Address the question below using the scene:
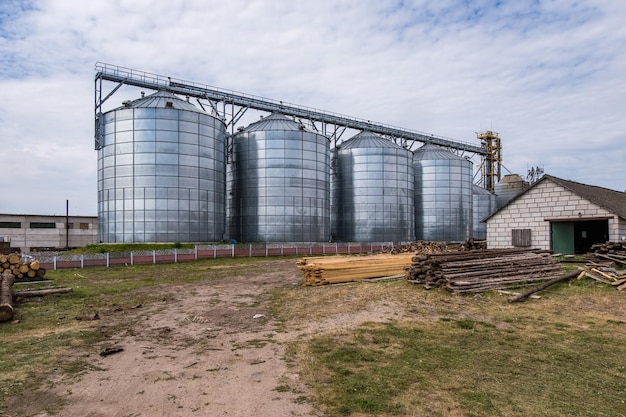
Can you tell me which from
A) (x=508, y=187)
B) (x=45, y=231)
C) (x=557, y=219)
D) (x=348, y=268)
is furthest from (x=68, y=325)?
(x=508, y=187)

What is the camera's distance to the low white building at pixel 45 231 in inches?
2340

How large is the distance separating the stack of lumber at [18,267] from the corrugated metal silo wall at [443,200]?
1768 inches

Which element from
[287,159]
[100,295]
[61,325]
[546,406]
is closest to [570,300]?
[546,406]

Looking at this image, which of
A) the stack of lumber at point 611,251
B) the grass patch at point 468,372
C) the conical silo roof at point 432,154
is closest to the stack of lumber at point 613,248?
the stack of lumber at point 611,251

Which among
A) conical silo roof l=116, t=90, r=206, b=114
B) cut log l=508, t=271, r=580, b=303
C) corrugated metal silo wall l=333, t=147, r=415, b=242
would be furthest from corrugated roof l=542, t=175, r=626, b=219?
conical silo roof l=116, t=90, r=206, b=114

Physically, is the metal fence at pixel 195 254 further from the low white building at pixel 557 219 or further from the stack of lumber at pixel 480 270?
the stack of lumber at pixel 480 270

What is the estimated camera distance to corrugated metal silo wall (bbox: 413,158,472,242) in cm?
5547

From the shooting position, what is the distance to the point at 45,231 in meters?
62.3

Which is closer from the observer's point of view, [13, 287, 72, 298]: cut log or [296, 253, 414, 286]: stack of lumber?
[13, 287, 72, 298]: cut log

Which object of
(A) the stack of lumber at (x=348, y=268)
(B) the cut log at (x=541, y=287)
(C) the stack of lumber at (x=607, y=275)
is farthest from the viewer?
(A) the stack of lumber at (x=348, y=268)

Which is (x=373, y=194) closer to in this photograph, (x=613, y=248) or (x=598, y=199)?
(x=598, y=199)

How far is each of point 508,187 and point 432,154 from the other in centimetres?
1952

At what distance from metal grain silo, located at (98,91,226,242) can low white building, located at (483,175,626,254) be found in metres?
25.5

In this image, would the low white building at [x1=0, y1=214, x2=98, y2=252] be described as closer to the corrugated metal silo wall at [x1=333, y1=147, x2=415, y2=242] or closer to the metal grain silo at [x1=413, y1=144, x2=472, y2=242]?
the corrugated metal silo wall at [x1=333, y1=147, x2=415, y2=242]
